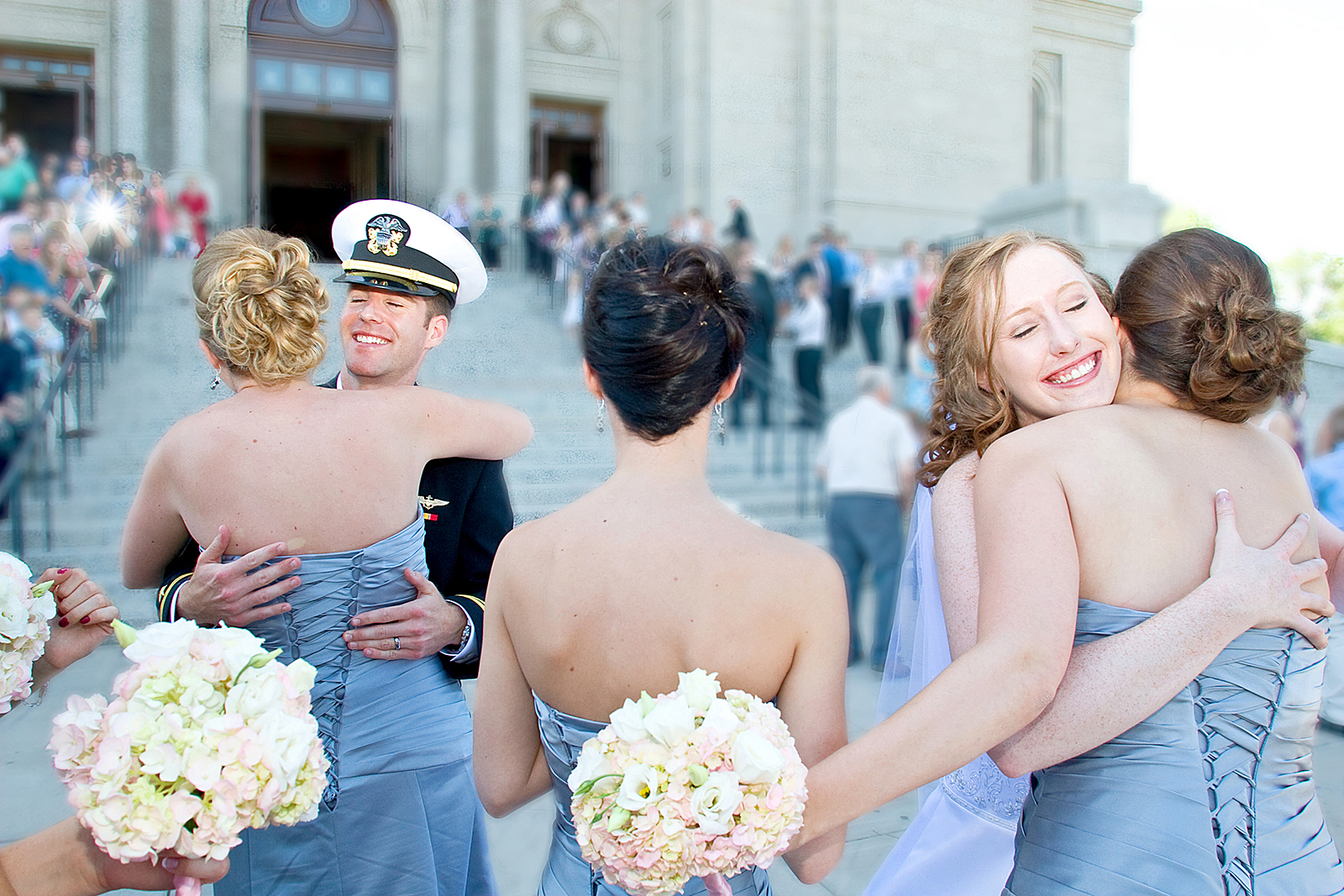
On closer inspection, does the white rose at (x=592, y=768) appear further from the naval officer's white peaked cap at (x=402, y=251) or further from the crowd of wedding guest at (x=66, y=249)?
the crowd of wedding guest at (x=66, y=249)

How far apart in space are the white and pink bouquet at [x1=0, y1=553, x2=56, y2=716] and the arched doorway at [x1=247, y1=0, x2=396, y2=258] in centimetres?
123

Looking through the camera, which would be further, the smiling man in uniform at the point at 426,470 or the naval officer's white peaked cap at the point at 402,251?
the naval officer's white peaked cap at the point at 402,251

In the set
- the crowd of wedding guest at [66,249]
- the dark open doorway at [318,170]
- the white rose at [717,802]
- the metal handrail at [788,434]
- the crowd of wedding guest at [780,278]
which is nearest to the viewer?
the white rose at [717,802]

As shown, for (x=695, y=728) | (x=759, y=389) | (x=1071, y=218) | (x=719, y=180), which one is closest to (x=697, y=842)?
(x=695, y=728)

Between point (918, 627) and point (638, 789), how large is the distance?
4.32 ft

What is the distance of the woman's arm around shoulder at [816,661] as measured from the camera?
1.31 m

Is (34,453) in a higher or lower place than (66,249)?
lower

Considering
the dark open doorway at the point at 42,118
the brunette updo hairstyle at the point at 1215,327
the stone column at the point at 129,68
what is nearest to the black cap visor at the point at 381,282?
the brunette updo hairstyle at the point at 1215,327

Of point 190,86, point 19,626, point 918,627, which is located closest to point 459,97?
point 190,86

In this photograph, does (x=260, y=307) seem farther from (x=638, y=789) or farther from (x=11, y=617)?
(x=638, y=789)

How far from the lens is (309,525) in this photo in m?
1.83

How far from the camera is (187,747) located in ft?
3.88

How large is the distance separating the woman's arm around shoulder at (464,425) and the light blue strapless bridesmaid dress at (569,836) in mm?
758

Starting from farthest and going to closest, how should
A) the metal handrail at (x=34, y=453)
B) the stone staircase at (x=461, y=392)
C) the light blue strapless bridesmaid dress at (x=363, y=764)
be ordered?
the stone staircase at (x=461, y=392), the metal handrail at (x=34, y=453), the light blue strapless bridesmaid dress at (x=363, y=764)
